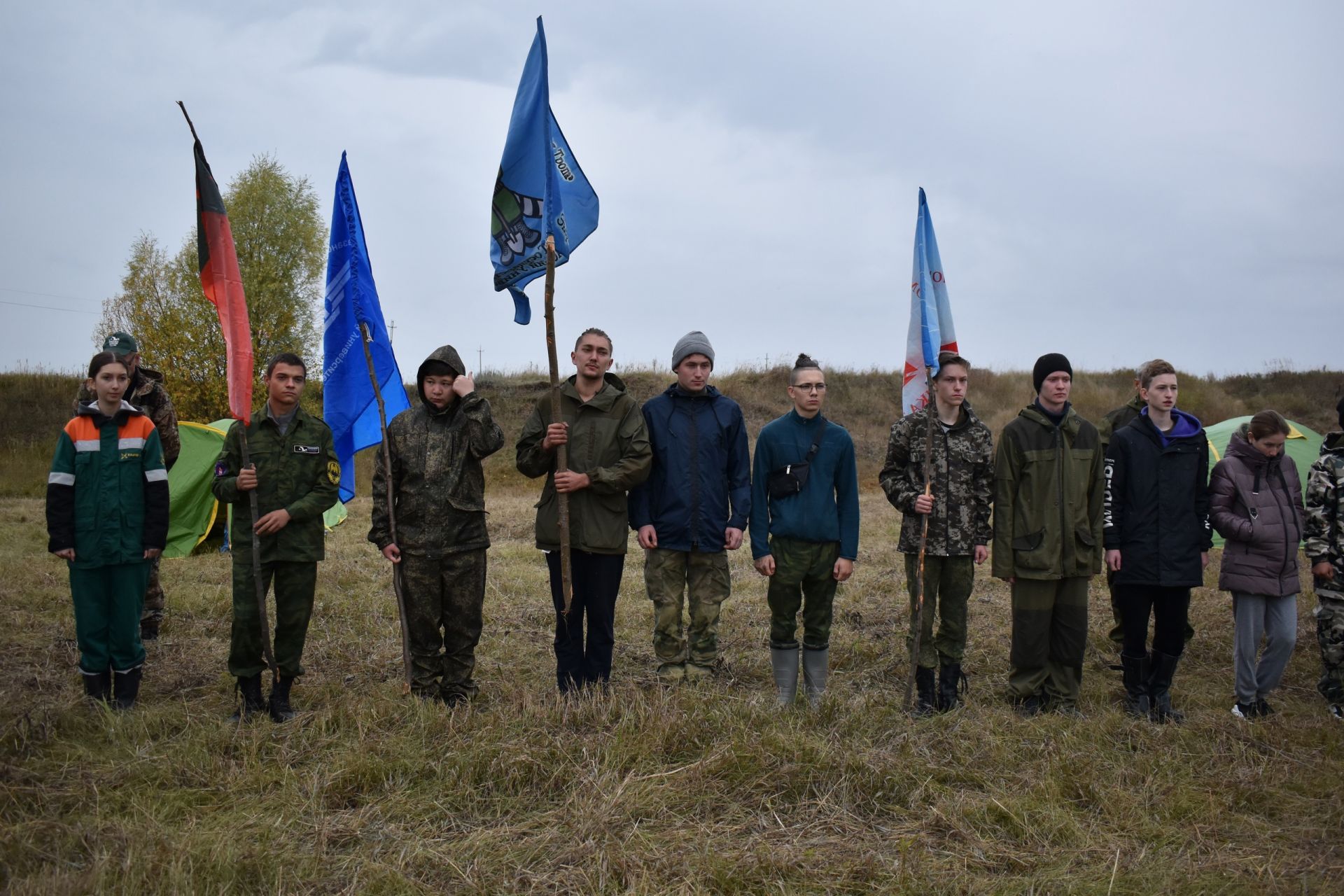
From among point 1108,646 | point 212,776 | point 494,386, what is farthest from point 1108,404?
point 212,776

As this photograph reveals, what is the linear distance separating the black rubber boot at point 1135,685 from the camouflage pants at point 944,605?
1.11 m

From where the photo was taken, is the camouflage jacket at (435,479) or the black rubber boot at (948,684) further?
the black rubber boot at (948,684)

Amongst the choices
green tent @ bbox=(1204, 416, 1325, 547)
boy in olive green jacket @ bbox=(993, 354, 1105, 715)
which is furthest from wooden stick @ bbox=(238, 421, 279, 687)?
green tent @ bbox=(1204, 416, 1325, 547)

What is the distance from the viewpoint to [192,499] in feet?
36.9

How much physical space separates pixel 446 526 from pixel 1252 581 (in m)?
4.75

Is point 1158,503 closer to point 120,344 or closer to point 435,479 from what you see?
point 435,479

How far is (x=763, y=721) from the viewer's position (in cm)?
455

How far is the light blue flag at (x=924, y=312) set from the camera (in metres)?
5.40

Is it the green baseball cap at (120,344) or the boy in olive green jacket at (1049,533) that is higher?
the green baseball cap at (120,344)

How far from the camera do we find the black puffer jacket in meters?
5.47

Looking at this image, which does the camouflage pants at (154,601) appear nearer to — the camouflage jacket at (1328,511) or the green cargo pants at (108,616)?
the green cargo pants at (108,616)

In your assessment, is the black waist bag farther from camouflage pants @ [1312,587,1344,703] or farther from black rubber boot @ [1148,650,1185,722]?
camouflage pants @ [1312,587,1344,703]

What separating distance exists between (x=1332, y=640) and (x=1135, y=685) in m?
1.19

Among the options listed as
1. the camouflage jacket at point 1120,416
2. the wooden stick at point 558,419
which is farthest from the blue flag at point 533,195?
the camouflage jacket at point 1120,416
